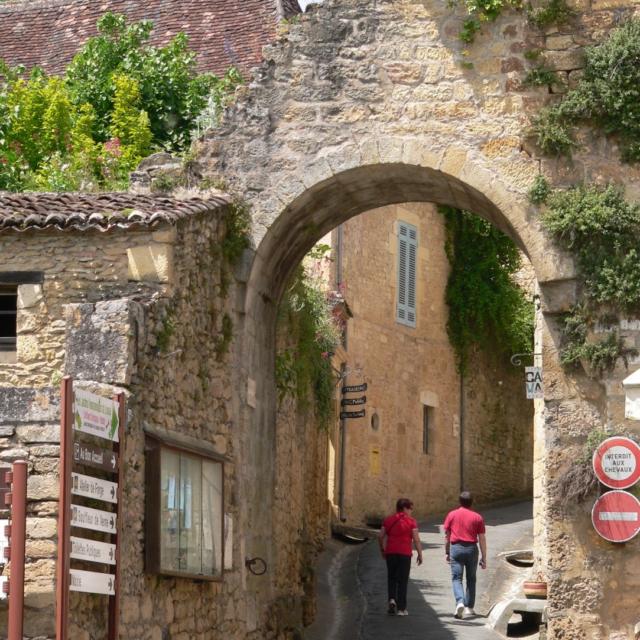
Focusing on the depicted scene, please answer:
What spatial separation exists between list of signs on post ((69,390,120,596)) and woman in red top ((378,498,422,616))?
6.40 meters

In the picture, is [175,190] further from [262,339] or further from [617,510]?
[617,510]

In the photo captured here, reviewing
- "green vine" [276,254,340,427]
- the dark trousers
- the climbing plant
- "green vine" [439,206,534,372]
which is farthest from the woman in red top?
"green vine" [439,206,534,372]

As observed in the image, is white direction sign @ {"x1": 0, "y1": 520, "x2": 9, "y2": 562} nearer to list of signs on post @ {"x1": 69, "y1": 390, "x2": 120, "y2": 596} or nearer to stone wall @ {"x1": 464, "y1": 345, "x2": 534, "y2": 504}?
list of signs on post @ {"x1": 69, "y1": 390, "x2": 120, "y2": 596}

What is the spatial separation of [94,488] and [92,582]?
1.76 ft

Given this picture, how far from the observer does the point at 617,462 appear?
1181 cm

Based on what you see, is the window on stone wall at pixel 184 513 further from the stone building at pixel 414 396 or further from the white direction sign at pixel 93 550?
the stone building at pixel 414 396

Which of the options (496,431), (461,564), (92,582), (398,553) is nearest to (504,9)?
(461,564)

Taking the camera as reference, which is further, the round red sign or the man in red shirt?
the man in red shirt

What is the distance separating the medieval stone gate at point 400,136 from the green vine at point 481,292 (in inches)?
492

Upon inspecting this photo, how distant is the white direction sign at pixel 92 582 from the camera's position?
8484 millimetres

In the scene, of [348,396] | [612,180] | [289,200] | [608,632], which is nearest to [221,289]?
[289,200]

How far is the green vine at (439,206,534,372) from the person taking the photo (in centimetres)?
2584

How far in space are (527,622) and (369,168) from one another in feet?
15.1

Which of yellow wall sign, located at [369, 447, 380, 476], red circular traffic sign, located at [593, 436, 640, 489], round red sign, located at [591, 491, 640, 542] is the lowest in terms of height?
round red sign, located at [591, 491, 640, 542]
